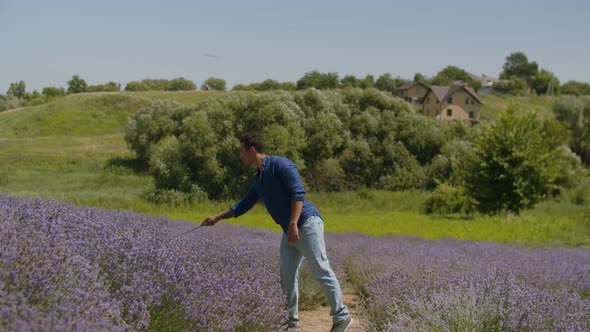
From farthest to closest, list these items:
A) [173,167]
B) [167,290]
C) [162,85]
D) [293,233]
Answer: [162,85], [173,167], [293,233], [167,290]

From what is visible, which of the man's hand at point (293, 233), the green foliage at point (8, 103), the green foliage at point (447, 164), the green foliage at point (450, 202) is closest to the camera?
the man's hand at point (293, 233)

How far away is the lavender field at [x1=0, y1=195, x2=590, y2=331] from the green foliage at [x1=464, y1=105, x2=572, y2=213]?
62.3 ft

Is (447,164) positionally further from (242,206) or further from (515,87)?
(515,87)

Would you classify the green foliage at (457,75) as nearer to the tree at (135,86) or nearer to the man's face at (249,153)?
the tree at (135,86)

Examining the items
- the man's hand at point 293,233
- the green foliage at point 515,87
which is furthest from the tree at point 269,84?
the green foliage at point 515,87

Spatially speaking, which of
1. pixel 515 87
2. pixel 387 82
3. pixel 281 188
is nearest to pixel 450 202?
pixel 281 188

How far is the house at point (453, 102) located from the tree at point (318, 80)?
732 inches

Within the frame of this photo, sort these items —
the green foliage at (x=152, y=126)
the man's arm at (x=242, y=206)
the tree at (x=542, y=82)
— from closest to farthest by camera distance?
1. the man's arm at (x=242, y=206)
2. the green foliage at (x=152, y=126)
3. the tree at (x=542, y=82)

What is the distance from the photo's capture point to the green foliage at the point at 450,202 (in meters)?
26.8

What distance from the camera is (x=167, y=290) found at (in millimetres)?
3529

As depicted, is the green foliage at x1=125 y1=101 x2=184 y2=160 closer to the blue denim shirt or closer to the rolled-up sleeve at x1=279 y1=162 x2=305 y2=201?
the blue denim shirt

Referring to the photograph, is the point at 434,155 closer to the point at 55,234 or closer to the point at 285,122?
the point at 285,122

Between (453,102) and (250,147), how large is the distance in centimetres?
6446

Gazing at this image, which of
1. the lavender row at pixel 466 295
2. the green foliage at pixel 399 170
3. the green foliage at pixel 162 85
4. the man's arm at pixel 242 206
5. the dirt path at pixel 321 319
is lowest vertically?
the green foliage at pixel 399 170
